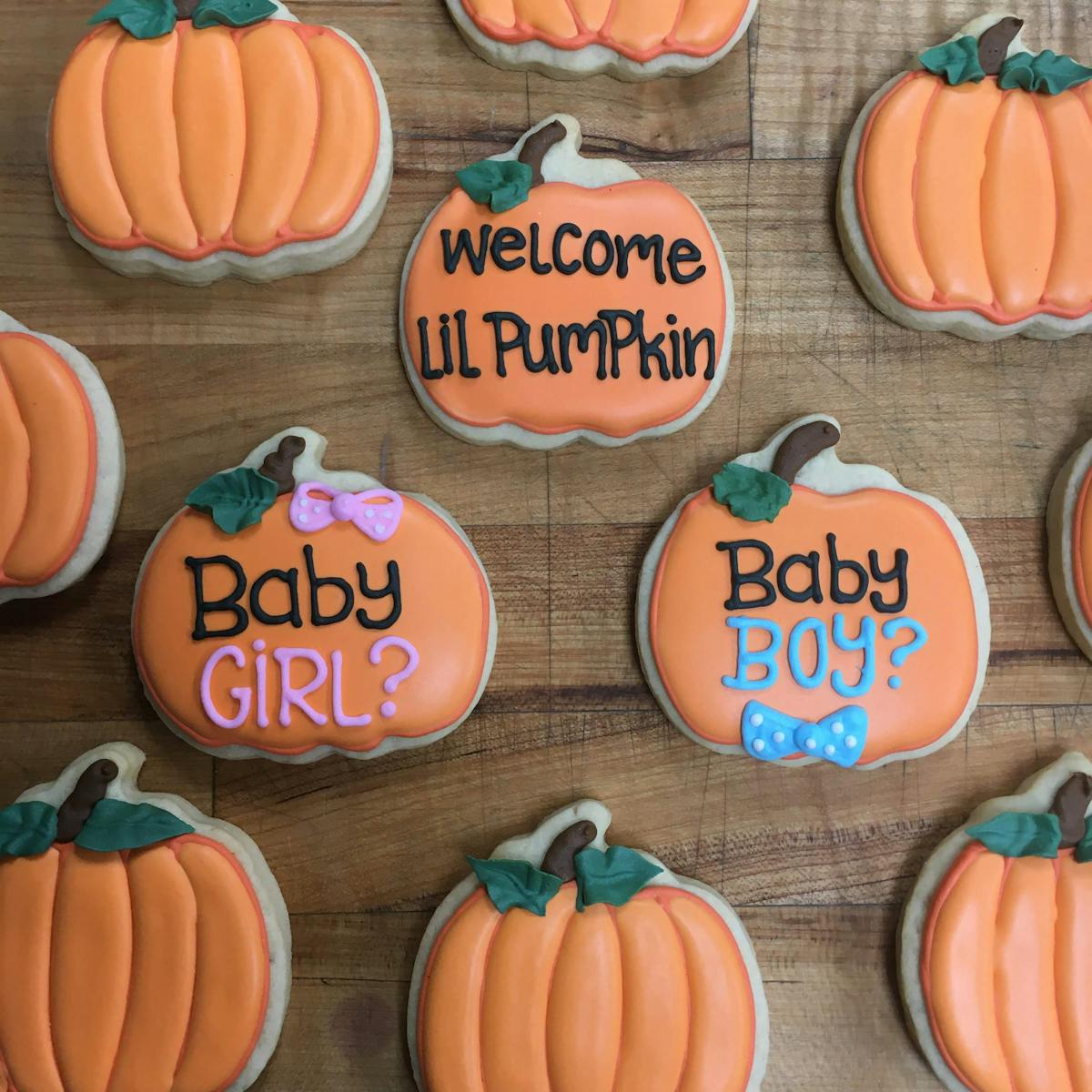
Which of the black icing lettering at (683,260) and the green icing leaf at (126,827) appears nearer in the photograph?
the green icing leaf at (126,827)

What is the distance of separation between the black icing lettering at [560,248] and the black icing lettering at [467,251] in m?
0.11

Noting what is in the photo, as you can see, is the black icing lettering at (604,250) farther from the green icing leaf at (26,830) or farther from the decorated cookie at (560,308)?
the green icing leaf at (26,830)

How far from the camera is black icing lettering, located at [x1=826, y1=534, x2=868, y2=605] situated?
1458 mm

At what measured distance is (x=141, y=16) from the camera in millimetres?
1523

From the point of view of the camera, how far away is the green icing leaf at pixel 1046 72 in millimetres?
1536

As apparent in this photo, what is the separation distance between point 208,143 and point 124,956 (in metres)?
1.27

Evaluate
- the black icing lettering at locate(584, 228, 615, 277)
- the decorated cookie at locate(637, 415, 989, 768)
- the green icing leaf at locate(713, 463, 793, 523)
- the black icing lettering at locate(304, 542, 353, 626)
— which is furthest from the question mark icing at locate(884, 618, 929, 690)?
the black icing lettering at locate(304, 542, 353, 626)

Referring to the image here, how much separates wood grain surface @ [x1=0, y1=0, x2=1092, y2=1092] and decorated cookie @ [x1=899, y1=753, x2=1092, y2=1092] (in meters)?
0.09

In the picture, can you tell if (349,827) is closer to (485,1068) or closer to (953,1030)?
(485,1068)

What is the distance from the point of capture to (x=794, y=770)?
1.54 metres

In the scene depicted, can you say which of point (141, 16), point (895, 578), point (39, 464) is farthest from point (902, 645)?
point (141, 16)

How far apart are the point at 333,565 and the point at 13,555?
499 millimetres

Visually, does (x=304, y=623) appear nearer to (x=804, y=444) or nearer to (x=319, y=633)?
(x=319, y=633)

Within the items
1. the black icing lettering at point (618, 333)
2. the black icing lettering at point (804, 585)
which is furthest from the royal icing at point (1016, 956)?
the black icing lettering at point (618, 333)
